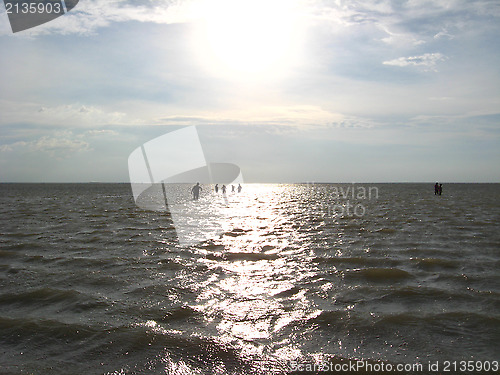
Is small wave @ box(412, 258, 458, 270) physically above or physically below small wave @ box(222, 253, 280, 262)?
below

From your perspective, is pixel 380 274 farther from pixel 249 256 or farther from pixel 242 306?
pixel 242 306

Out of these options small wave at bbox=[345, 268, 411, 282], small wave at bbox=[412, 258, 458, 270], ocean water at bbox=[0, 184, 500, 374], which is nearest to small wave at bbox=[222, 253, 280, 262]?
ocean water at bbox=[0, 184, 500, 374]

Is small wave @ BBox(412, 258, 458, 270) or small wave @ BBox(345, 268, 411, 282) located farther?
small wave @ BBox(412, 258, 458, 270)

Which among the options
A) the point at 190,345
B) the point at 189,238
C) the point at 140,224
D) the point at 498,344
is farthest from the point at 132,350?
the point at 140,224

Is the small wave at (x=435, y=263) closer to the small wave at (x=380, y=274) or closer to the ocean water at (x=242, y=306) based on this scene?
the ocean water at (x=242, y=306)

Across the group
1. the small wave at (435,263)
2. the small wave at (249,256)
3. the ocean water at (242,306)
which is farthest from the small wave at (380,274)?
the small wave at (249,256)

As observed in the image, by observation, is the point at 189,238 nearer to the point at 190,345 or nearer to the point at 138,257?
the point at 138,257

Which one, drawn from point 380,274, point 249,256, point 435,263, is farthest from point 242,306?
point 435,263

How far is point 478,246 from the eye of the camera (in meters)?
15.2

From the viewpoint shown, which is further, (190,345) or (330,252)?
(330,252)

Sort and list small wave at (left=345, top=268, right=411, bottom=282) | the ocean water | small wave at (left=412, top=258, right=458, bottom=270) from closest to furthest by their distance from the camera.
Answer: the ocean water < small wave at (left=345, top=268, right=411, bottom=282) < small wave at (left=412, top=258, right=458, bottom=270)

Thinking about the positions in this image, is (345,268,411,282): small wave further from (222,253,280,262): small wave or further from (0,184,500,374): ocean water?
(222,253,280,262): small wave

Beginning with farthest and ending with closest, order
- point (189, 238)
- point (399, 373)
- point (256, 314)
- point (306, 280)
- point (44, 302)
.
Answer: point (189, 238)
point (306, 280)
point (44, 302)
point (256, 314)
point (399, 373)

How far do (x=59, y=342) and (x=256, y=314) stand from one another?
3.58 metres
